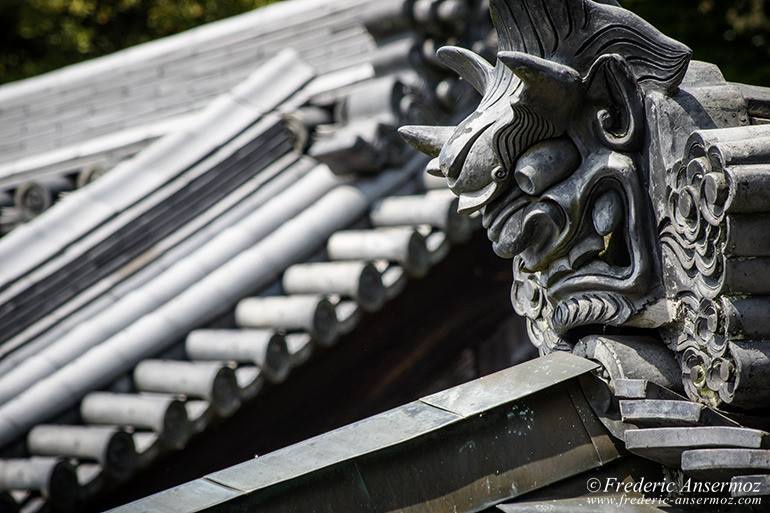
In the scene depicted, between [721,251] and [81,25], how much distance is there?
1432 cm

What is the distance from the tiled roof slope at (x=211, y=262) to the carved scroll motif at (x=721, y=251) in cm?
297

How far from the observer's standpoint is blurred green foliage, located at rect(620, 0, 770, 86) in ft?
23.7

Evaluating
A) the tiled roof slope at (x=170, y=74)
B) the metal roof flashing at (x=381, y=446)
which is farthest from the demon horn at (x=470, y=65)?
the tiled roof slope at (x=170, y=74)

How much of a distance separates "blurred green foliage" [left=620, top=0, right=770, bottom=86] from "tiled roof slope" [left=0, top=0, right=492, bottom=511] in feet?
8.88

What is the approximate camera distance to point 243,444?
5.18 m

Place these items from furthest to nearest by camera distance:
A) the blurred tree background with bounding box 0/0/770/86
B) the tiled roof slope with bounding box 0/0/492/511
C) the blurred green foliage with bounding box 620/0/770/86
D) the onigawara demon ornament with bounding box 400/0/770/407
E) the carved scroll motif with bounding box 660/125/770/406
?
1. the blurred tree background with bounding box 0/0/770/86
2. the blurred green foliage with bounding box 620/0/770/86
3. the tiled roof slope with bounding box 0/0/492/511
4. the onigawara demon ornament with bounding box 400/0/770/407
5. the carved scroll motif with bounding box 660/125/770/406

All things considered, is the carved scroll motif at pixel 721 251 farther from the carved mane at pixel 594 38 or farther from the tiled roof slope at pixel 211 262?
the tiled roof slope at pixel 211 262

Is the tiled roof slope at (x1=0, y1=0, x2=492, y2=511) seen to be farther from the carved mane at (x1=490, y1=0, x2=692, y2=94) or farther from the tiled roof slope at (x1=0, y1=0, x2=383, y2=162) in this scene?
the carved mane at (x1=490, y1=0, x2=692, y2=94)

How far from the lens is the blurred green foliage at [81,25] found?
14.0 m

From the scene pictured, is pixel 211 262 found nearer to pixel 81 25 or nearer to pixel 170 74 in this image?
pixel 170 74

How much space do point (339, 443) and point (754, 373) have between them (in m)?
0.91

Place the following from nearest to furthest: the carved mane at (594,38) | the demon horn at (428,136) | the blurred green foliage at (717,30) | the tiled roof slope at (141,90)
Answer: the carved mane at (594,38) → the demon horn at (428,136) → the tiled roof slope at (141,90) → the blurred green foliage at (717,30)

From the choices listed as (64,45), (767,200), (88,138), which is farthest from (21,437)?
(64,45)

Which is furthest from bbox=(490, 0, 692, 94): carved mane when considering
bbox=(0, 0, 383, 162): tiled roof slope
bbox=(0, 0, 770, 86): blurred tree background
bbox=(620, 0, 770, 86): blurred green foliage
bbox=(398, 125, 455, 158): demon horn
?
bbox=(0, 0, 770, 86): blurred tree background
